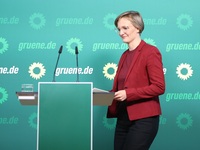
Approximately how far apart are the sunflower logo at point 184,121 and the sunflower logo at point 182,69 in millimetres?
369

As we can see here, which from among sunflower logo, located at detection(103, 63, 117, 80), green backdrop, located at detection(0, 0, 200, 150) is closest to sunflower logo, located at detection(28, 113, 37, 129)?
green backdrop, located at detection(0, 0, 200, 150)

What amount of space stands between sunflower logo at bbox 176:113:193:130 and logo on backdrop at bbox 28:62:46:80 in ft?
4.54

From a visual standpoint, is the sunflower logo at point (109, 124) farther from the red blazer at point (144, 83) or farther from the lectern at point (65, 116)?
the lectern at point (65, 116)

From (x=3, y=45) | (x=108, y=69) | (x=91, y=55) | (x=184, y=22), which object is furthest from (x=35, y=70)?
(x=184, y=22)

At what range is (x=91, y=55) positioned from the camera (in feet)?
11.8

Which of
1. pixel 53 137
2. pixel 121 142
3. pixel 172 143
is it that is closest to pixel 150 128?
pixel 121 142

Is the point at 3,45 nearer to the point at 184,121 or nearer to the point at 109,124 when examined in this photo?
the point at 109,124

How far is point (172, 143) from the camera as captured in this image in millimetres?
3623

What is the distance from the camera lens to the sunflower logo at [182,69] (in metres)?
3.61

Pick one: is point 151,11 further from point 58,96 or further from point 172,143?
point 58,96

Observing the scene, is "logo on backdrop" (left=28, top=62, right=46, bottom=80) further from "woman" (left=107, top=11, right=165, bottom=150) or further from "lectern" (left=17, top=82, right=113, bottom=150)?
"lectern" (left=17, top=82, right=113, bottom=150)

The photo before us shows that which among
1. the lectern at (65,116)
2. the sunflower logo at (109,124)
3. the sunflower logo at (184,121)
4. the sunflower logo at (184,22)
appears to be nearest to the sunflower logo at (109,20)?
the sunflower logo at (184,22)

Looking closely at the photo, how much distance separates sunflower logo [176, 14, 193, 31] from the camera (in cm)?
364

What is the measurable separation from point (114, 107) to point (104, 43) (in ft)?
4.09
